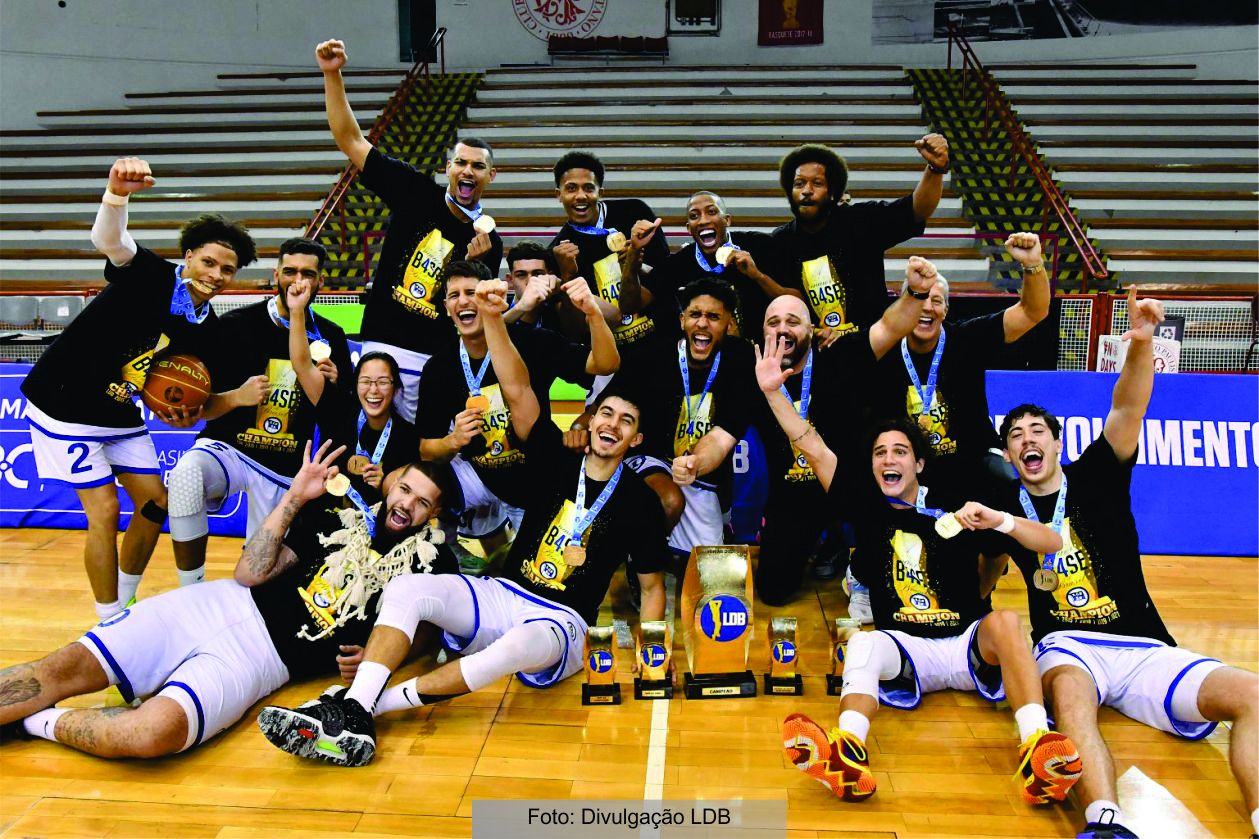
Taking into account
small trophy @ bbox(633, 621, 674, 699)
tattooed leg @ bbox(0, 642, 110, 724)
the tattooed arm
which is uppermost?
the tattooed arm

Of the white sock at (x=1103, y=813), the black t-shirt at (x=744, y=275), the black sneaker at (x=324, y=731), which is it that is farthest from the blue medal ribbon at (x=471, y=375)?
the white sock at (x=1103, y=813)

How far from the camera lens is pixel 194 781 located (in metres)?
2.85

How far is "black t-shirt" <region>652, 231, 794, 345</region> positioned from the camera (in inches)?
186

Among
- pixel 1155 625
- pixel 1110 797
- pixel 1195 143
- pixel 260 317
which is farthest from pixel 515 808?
pixel 1195 143

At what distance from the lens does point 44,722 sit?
2.99 metres

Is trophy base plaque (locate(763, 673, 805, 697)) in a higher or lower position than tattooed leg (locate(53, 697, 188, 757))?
lower

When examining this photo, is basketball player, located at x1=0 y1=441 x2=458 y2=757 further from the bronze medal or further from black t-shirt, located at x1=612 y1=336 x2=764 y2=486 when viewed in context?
the bronze medal

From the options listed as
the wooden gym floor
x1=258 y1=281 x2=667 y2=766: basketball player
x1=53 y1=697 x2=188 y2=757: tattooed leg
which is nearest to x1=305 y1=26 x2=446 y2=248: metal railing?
x1=258 y1=281 x2=667 y2=766: basketball player

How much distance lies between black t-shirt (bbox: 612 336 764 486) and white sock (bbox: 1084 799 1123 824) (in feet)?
6.82

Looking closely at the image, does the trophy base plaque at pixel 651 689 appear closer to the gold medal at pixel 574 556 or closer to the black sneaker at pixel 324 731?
the gold medal at pixel 574 556

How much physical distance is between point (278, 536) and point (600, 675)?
135 cm

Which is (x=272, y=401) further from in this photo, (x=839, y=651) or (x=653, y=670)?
(x=839, y=651)

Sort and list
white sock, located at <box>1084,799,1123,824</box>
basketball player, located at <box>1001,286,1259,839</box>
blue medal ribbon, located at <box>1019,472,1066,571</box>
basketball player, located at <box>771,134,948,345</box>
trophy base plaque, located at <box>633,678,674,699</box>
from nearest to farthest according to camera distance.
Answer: white sock, located at <box>1084,799,1123,824</box>
basketball player, located at <box>1001,286,1259,839</box>
blue medal ribbon, located at <box>1019,472,1066,571</box>
trophy base plaque, located at <box>633,678,674,699</box>
basketball player, located at <box>771,134,948,345</box>

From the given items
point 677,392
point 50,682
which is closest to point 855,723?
point 677,392
